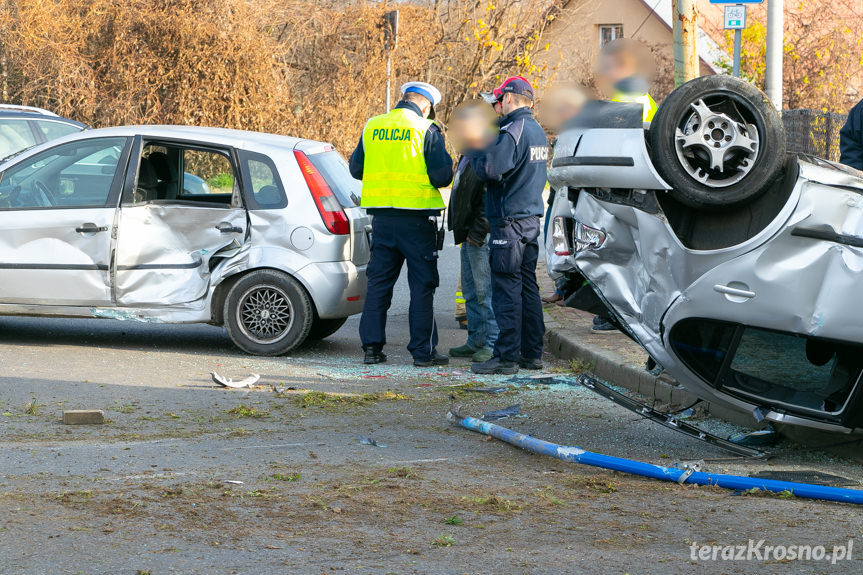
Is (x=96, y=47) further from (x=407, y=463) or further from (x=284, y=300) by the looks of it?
(x=407, y=463)

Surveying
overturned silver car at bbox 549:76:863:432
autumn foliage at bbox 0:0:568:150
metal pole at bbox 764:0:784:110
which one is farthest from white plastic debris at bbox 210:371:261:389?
autumn foliage at bbox 0:0:568:150

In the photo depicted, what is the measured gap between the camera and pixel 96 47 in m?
18.9

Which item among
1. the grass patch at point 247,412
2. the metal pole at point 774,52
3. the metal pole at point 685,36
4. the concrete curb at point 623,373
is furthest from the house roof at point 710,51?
the grass patch at point 247,412

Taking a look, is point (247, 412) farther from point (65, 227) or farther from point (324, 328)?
point (65, 227)

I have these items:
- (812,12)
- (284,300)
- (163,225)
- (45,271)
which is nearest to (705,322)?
(284,300)

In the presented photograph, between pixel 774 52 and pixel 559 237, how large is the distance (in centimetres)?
505

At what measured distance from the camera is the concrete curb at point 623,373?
6.27 meters

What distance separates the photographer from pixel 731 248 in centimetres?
467

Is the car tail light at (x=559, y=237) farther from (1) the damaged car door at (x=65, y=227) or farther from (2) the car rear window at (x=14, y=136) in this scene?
(2) the car rear window at (x=14, y=136)

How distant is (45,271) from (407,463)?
4177 mm

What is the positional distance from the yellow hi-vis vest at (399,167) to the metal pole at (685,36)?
319 centimetres

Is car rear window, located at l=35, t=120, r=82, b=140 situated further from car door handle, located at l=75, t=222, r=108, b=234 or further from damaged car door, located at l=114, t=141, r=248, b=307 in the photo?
damaged car door, located at l=114, t=141, r=248, b=307

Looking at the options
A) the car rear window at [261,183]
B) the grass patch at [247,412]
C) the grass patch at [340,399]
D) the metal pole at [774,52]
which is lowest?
the grass patch at [340,399]

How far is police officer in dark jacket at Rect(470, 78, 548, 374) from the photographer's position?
754 cm
